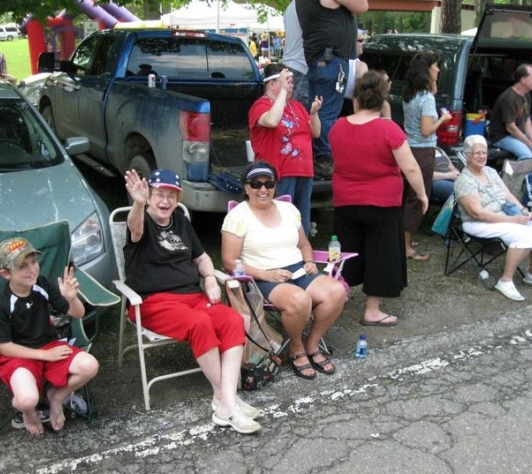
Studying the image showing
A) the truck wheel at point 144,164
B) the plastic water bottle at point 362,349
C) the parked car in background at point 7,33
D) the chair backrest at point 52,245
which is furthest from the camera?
the parked car in background at point 7,33

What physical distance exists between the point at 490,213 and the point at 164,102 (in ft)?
9.30

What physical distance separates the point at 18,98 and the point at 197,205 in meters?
1.70

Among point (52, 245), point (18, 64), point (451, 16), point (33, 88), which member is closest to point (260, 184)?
point (52, 245)

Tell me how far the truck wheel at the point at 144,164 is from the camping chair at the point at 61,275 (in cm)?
239

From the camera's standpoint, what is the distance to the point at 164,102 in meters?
5.44

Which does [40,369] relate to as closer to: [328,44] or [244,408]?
[244,408]

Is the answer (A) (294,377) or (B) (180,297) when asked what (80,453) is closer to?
(B) (180,297)

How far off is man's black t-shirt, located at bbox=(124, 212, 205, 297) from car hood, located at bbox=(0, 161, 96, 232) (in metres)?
0.62

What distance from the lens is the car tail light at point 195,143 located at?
5.03 meters

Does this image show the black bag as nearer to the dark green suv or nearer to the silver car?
the silver car

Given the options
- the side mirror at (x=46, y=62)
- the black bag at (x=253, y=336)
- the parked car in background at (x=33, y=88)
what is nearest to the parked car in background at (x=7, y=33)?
the parked car in background at (x=33, y=88)

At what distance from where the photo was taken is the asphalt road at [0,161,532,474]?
3.08m

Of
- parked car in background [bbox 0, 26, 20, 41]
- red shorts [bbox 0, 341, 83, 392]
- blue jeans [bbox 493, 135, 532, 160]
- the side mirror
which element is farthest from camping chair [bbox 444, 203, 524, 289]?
parked car in background [bbox 0, 26, 20, 41]

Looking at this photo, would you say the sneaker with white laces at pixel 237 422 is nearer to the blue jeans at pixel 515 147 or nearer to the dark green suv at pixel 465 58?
the dark green suv at pixel 465 58
